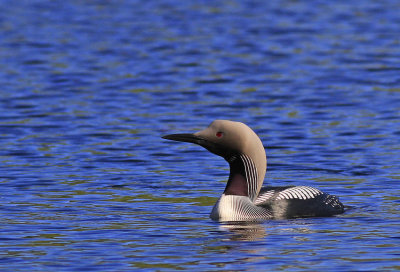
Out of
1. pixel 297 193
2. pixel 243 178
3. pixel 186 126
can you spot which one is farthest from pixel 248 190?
pixel 186 126

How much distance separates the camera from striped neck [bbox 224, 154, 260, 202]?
36.9 feet

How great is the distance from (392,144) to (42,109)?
5884 millimetres

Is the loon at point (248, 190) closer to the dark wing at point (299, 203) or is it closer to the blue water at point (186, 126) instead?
the dark wing at point (299, 203)

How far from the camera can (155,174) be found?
13.8m

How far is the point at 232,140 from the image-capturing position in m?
11.1

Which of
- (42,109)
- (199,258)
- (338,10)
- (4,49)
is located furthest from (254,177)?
(338,10)

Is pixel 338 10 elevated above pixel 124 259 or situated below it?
above

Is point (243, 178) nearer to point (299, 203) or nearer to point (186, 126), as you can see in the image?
point (299, 203)

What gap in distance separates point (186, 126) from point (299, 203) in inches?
226

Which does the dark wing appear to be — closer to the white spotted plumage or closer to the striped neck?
the white spotted plumage

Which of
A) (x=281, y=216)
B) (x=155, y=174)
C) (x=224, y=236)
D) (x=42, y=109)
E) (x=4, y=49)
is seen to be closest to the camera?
(x=224, y=236)

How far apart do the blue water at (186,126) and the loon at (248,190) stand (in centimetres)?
18

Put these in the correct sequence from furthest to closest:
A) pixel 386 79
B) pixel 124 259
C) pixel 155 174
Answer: pixel 386 79 < pixel 155 174 < pixel 124 259

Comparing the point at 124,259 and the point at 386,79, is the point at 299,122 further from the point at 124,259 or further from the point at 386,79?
the point at 124,259
